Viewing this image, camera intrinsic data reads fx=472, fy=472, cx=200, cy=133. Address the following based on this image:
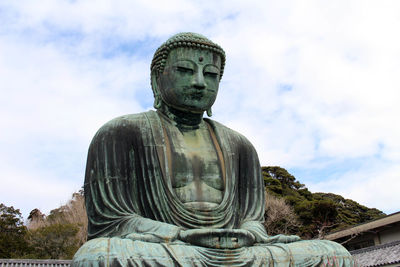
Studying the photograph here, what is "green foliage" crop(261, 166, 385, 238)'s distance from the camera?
3012 centimetres

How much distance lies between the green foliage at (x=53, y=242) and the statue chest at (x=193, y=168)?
18.9m

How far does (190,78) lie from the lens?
5.75 meters

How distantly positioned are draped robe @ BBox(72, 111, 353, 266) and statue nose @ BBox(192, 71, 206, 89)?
66 cm

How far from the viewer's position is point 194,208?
17.3 feet

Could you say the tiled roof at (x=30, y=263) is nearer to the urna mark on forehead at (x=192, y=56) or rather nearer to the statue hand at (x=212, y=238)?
the urna mark on forehead at (x=192, y=56)

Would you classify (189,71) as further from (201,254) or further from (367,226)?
(367,226)

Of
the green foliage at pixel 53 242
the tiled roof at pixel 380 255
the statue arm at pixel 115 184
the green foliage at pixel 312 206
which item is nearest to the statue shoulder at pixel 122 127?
the statue arm at pixel 115 184

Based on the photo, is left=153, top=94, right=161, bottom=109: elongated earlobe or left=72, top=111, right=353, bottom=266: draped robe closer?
left=72, top=111, right=353, bottom=266: draped robe

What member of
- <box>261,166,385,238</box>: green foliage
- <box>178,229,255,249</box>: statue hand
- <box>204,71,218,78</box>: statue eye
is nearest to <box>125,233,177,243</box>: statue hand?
<box>178,229,255,249</box>: statue hand

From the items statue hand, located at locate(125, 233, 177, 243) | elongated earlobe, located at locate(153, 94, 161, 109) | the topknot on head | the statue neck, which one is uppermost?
the topknot on head

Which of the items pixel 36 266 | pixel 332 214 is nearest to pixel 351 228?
pixel 332 214

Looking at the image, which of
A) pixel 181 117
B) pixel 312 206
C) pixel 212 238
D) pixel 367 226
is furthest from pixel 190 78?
pixel 312 206

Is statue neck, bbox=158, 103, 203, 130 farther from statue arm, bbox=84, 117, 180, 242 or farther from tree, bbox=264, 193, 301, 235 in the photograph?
tree, bbox=264, 193, 301, 235

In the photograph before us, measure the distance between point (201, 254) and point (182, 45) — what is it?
260 cm
